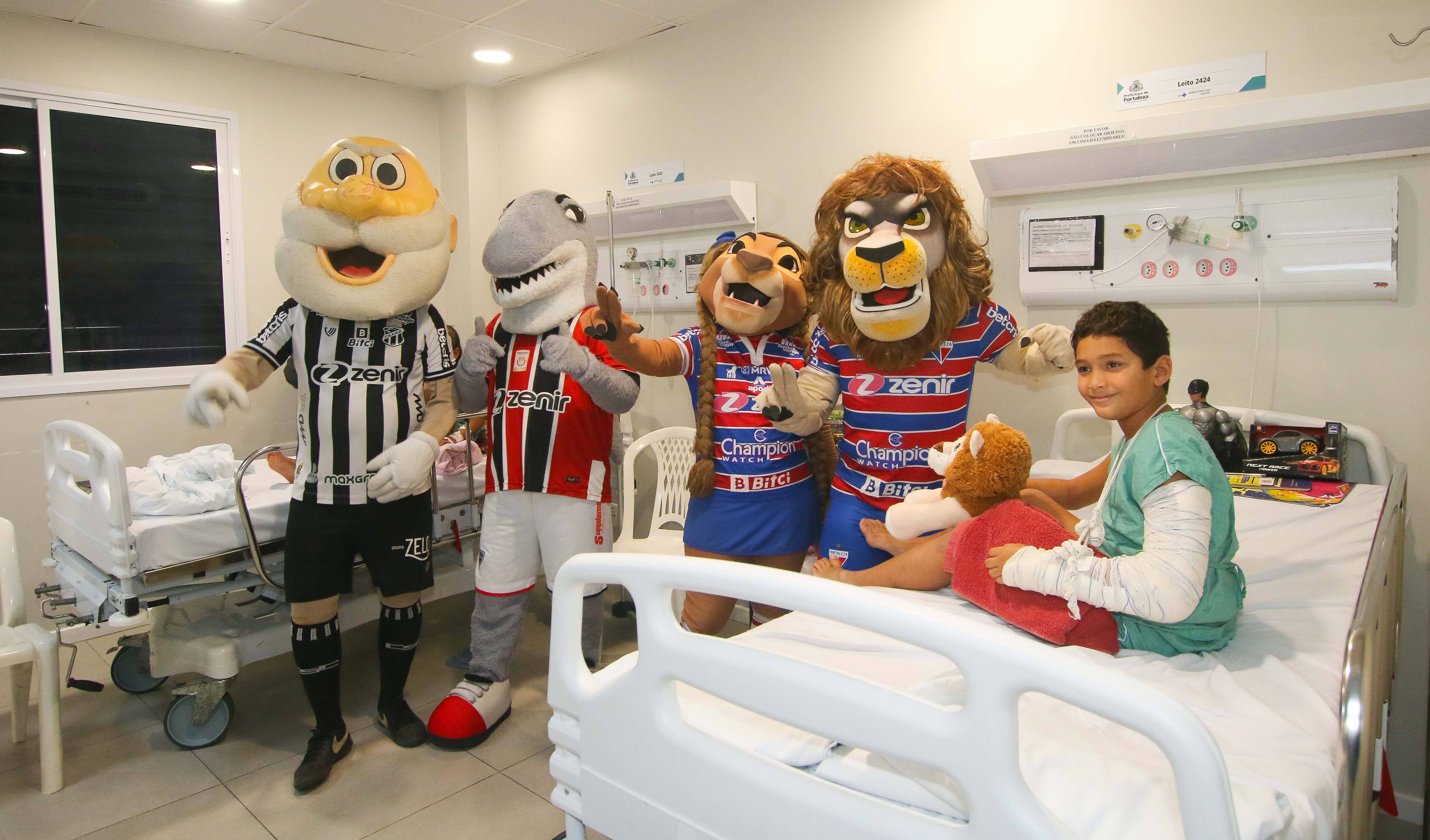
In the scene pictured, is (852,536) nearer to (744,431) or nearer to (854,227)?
(744,431)

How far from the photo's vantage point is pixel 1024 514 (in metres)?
1.56

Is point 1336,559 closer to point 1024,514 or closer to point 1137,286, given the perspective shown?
point 1024,514

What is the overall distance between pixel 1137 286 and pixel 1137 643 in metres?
1.45

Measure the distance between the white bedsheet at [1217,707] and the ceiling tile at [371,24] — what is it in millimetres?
3157

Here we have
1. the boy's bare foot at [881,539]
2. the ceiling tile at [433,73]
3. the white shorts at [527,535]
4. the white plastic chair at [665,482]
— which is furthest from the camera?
the ceiling tile at [433,73]

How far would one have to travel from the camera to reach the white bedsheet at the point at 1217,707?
0.95 m

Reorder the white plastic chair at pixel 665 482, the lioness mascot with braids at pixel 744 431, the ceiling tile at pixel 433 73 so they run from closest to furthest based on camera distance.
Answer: the lioness mascot with braids at pixel 744 431, the white plastic chair at pixel 665 482, the ceiling tile at pixel 433 73

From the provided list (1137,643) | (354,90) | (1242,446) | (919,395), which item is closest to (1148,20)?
(1242,446)

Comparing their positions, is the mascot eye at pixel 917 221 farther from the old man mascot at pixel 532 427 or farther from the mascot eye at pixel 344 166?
the mascot eye at pixel 344 166

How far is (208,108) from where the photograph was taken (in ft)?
13.1

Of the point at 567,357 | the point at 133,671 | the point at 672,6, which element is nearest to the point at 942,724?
the point at 567,357

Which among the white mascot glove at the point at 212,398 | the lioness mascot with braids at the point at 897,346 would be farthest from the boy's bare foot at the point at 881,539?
the white mascot glove at the point at 212,398

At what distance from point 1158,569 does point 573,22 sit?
3266 millimetres

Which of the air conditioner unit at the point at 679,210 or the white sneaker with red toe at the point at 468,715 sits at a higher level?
the air conditioner unit at the point at 679,210
